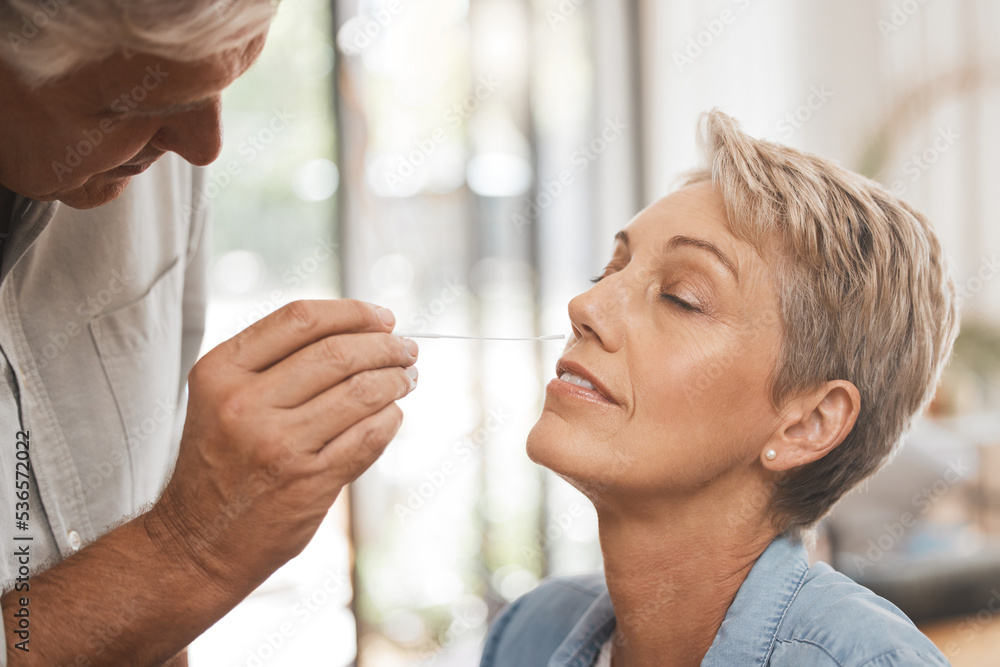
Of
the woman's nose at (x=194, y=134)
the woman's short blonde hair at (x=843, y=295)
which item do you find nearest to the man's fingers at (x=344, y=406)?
the woman's nose at (x=194, y=134)

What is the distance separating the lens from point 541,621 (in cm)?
158

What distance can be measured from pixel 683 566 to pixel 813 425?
1.18 ft

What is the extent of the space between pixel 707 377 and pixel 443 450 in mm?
2463

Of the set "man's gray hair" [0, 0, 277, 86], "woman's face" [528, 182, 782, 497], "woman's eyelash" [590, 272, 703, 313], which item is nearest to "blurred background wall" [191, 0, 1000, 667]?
"woman's face" [528, 182, 782, 497]

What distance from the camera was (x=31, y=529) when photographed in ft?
3.87

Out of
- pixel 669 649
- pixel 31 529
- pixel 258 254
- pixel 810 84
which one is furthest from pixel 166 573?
pixel 810 84

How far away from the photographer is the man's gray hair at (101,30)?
855 millimetres

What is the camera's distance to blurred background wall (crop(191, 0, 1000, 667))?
2.82 meters

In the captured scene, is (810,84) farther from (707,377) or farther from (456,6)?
(707,377)

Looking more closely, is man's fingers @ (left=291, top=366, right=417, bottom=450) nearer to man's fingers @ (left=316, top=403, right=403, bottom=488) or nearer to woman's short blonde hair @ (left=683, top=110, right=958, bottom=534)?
man's fingers @ (left=316, top=403, right=403, bottom=488)

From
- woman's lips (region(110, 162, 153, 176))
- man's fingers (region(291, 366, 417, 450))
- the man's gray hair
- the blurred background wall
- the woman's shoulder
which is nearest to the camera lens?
the man's gray hair

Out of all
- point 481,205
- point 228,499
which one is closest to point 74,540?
point 228,499

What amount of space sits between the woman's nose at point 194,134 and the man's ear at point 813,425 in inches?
43.2

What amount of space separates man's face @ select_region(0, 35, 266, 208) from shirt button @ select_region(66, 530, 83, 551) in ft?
1.96
